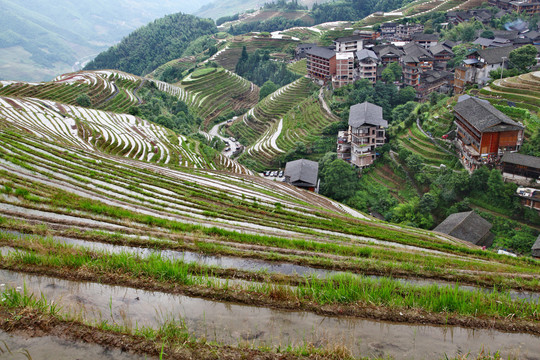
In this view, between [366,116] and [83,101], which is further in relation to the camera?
[83,101]

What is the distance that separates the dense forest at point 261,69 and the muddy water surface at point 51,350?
212ft

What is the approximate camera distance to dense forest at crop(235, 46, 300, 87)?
68875 mm

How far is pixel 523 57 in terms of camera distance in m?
36.6

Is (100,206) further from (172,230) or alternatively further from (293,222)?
(293,222)

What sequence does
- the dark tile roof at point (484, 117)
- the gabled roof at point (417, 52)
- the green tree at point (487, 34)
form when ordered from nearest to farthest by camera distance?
the dark tile roof at point (484, 117) → the gabled roof at point (417, 52) → the green tree at point (487, 34)

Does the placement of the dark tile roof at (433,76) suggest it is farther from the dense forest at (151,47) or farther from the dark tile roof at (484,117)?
the dense forest at (151,47)

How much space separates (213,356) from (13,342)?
9.14 feet

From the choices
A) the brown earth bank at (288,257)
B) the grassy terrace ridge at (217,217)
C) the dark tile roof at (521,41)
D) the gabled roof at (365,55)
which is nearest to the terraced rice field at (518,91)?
the gabled roof at (365,55)

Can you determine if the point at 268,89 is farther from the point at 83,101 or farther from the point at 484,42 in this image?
the point at 484,42

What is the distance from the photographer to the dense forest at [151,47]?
10056 cm

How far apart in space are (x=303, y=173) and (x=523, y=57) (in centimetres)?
2453

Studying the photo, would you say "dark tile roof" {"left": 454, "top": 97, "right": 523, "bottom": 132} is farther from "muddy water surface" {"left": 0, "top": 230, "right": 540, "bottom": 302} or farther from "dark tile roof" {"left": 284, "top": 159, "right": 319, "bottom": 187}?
"muddy water surface" {"left": 0, "top": 230, "right": 540, "bottom": 302}

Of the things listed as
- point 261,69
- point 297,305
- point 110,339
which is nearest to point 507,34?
point 261,69

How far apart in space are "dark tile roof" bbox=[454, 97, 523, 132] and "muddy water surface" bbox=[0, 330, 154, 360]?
2708 centimetres
